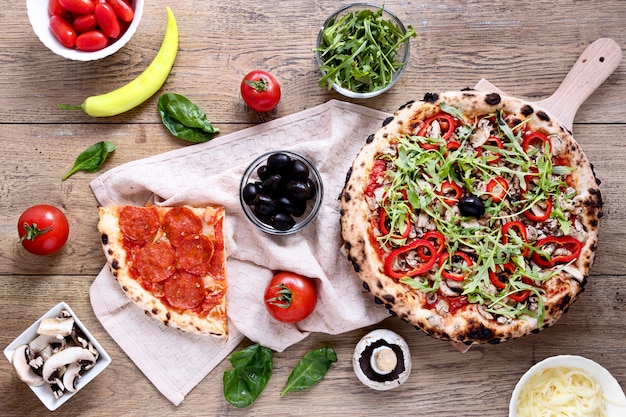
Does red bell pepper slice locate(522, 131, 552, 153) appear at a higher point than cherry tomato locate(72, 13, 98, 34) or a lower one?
lower

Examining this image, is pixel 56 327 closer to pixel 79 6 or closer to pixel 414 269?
pixel 79 6

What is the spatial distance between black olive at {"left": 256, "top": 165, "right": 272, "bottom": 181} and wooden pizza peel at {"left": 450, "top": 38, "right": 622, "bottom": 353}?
1.41 meters

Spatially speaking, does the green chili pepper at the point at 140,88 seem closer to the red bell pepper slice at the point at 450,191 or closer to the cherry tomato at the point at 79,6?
the cherry tomato at the point at 79,6

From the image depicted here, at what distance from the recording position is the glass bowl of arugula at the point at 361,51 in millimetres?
3748

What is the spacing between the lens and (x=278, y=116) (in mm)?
4051

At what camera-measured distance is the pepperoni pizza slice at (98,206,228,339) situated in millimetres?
3789

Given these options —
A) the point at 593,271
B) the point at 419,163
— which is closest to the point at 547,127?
the point at 419,163

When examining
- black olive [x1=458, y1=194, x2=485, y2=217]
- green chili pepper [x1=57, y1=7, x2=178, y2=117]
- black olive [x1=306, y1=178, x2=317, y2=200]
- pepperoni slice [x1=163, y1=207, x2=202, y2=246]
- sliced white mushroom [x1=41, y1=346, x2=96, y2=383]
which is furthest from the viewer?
green chili pepper [x1=57, y1=7, x2=178, y2=117]

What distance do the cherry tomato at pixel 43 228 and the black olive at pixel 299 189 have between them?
4.67ft

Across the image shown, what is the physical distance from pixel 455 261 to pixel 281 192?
107 centimetres

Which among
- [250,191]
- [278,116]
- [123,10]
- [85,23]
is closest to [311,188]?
[250,191]

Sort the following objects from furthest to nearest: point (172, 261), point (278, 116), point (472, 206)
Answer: point (278, 116) → point (172, 261) → point (472, 206)

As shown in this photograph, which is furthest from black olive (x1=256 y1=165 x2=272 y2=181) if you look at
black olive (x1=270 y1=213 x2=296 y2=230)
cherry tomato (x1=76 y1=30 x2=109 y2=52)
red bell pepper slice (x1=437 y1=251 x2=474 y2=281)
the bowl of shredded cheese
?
the bowl of shredded cheese

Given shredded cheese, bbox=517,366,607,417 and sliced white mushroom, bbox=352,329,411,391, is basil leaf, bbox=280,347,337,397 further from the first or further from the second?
shredded cheese, bbox=517,366,607,417
